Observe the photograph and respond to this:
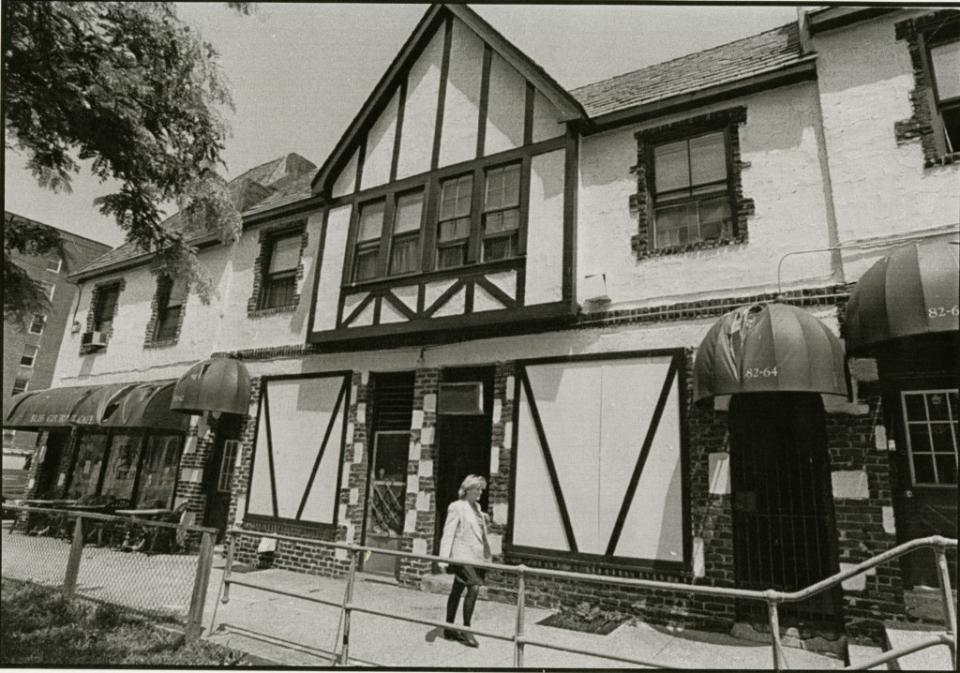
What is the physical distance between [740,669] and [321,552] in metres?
6.65

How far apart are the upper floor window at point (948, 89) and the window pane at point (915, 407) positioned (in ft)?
9.05

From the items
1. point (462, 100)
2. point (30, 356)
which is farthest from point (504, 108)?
point (30, 356)

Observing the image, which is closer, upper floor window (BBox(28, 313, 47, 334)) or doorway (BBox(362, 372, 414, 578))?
upper floor window (BBox(28, 313, 47, 334))

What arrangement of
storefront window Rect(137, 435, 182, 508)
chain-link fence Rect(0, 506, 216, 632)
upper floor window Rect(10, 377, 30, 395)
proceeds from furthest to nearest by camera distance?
1. upper floor window Rect(10, 377, 30, 395)
2. storefront window Rect(137, 435, 182, 508)
3. chain-link fence Rect(0, 506, 216, 632)

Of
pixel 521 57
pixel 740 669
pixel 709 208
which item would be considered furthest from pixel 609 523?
pixel 521 57

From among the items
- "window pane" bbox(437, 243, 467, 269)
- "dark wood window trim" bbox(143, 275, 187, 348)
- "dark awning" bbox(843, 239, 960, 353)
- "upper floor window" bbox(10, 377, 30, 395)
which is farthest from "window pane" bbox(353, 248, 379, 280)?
"upper floor window" bbox(10, 377, 30, 395)

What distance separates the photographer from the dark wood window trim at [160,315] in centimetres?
1318

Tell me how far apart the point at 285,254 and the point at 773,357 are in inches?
377

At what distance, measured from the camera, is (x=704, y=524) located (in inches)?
258

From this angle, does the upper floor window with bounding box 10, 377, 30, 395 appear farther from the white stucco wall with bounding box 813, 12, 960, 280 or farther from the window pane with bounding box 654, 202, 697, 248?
the white stucco wall with bounding box 813, 12, 960, 280

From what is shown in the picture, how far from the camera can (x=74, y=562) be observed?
6832mm

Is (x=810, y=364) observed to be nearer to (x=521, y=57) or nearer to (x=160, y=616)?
(x=521, y=57)

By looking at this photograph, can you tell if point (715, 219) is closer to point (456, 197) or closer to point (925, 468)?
point (925, 468)

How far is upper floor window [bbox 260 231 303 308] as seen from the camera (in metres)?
11.6
